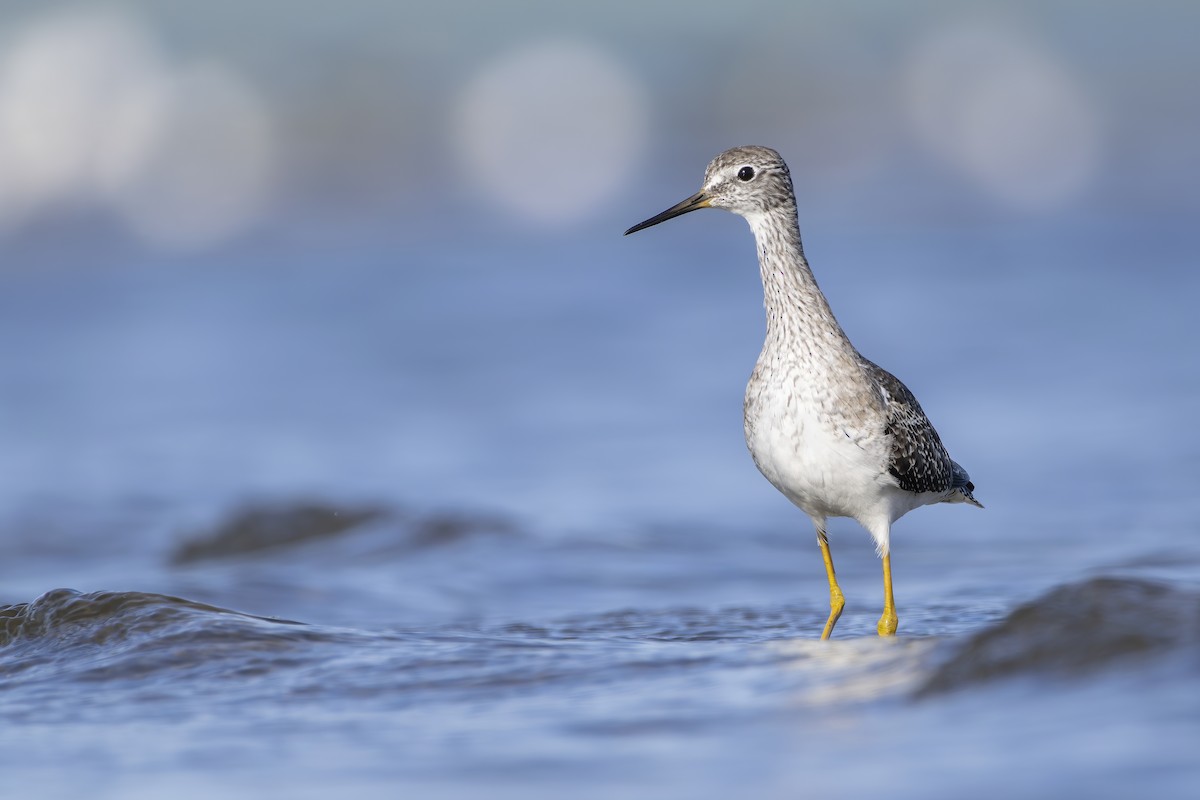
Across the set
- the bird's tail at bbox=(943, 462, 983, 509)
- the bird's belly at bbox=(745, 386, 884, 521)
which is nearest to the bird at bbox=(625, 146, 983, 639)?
the bird's belly at bbox=(745, 386, 884, 521)

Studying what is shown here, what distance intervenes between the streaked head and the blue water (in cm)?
217

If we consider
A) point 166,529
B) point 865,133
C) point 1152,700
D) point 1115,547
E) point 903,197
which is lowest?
point 1152,700

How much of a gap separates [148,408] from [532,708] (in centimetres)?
1320

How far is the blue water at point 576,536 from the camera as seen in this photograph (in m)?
5.15

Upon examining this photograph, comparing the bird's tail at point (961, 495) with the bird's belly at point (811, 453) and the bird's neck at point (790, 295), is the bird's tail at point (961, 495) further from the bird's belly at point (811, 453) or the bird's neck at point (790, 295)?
the bird's neck at point (790, 295)

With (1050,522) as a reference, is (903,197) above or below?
above

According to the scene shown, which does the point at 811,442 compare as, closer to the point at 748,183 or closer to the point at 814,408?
the point at 814,408

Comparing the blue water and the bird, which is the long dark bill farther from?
the blue water

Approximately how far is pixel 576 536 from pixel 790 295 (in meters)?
4.50

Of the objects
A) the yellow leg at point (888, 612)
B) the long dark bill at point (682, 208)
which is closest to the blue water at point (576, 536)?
the yellow leg at point (888, 612)

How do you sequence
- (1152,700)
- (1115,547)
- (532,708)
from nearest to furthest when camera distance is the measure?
(1152,700)
(532,708)
(1115,547)

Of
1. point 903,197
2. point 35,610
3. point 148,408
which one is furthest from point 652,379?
point 903,197

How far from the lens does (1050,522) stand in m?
11.7

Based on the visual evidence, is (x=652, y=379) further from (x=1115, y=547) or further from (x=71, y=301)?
(x=71, y=301)
